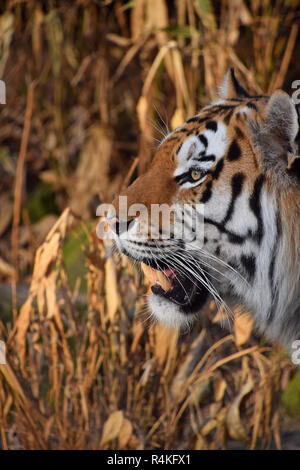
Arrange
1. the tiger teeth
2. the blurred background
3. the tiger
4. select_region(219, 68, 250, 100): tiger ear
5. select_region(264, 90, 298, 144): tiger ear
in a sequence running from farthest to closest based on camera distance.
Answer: the blurred background → select_region(219, 68, 250, 100): tiger ear → the tiger teeth → the tiger → select_region(264, 90, 298, 144): tiger ear

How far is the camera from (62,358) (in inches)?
67.4

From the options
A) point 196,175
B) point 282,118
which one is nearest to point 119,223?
point 196,175

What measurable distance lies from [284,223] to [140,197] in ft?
1.02

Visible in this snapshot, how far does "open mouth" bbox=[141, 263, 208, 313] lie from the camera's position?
140 centimetres

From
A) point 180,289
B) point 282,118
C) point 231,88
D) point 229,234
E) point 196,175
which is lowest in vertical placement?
point 180,289

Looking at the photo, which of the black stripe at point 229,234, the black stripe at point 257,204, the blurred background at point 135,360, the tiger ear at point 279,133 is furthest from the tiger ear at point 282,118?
the blurred background at point 135,360

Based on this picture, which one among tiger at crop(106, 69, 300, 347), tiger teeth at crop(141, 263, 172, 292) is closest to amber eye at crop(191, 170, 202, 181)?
tiger at crop(106, 69, 300, 347)

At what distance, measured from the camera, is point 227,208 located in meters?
1.33

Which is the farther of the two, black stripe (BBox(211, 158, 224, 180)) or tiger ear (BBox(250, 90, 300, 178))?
black stripe (BBox(211, 158, 224, 180))

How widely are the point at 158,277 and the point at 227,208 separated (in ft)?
0.80

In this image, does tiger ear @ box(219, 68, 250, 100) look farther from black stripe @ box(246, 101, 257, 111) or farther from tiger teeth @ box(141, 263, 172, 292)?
tiger teeth @ box(141, 263, 172, 292)

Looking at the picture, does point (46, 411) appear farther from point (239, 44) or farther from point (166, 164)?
point (239, 44)

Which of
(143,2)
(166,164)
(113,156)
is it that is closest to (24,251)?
(113,156)

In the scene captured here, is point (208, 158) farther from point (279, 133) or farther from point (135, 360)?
point (135, 360)
